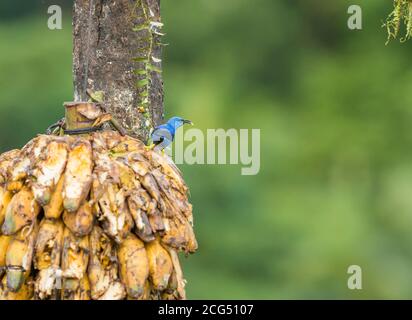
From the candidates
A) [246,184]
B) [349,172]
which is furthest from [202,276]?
[349,172]

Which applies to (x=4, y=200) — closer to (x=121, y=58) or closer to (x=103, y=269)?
(x=103, y=269)

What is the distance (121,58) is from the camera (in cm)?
245

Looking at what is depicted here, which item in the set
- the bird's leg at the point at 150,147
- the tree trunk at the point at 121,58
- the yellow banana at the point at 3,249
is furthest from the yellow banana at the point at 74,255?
the tree trunk at the point at 121,58

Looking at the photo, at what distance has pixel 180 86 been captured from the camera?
7.41m

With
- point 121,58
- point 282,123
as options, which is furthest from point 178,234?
point 282,123

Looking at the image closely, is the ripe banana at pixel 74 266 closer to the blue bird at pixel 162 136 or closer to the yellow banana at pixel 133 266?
the yellow banana at pixel 133 266

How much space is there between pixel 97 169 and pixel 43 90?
537 centimetres

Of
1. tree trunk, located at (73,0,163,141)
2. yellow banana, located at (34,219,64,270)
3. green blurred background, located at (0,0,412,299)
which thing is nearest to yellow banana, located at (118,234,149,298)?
yellow banana, located at (34,219,64,270)

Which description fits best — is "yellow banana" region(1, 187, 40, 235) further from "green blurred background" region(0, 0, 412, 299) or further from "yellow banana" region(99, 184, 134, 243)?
"green blurred background" region(0, 0, 412, 299)

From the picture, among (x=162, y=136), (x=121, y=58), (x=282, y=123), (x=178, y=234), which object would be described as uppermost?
(x=282, y=123)

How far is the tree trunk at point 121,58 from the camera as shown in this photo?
95.7 inches

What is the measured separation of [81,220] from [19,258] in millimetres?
135

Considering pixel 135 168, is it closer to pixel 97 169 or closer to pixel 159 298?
pixel 97 169

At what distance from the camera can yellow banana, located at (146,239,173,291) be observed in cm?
206
